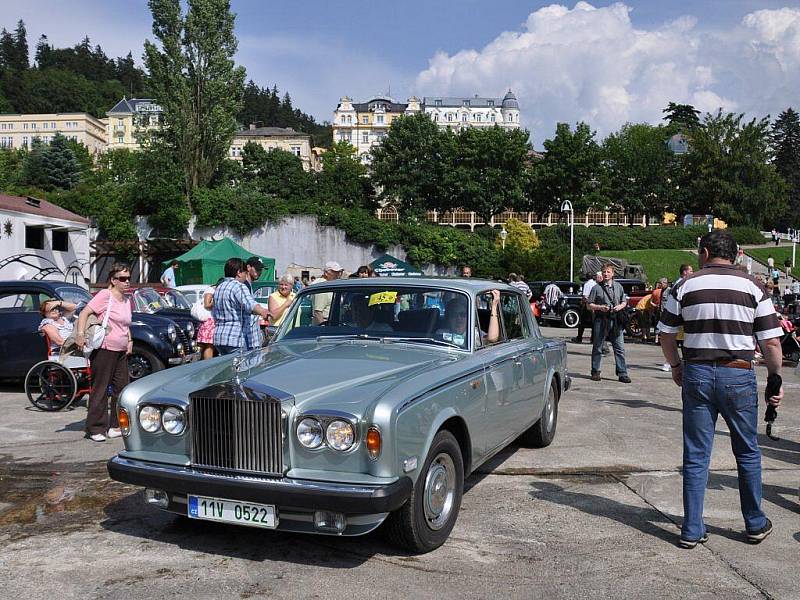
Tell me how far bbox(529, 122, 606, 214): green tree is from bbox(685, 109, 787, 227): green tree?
13234mm

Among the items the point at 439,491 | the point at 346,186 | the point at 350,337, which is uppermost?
the point at 346,186

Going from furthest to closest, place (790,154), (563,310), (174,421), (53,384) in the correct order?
(790,154) < (563,310) < (53,384) < (174,421)

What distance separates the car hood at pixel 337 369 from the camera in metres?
4.14

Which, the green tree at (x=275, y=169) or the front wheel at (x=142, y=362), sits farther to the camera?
the green tree at (x=275, y=169)

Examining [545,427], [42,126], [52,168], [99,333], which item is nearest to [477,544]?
[545,427]

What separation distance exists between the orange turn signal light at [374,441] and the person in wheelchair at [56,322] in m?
7.20

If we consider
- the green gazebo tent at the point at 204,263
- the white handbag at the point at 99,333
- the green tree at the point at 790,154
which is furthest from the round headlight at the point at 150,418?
the green tree at the point at 790,154

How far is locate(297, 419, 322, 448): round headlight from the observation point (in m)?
4.00

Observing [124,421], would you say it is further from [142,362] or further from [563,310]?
[563,310]

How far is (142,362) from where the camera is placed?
11141 millimetres

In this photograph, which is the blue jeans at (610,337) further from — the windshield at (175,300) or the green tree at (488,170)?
the green tree at (488,170)

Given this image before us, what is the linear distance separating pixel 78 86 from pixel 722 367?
162 meters

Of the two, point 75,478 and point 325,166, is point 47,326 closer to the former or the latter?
point 75,478

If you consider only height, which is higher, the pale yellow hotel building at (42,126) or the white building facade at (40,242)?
the pale yellow hotel building at (42,126)
